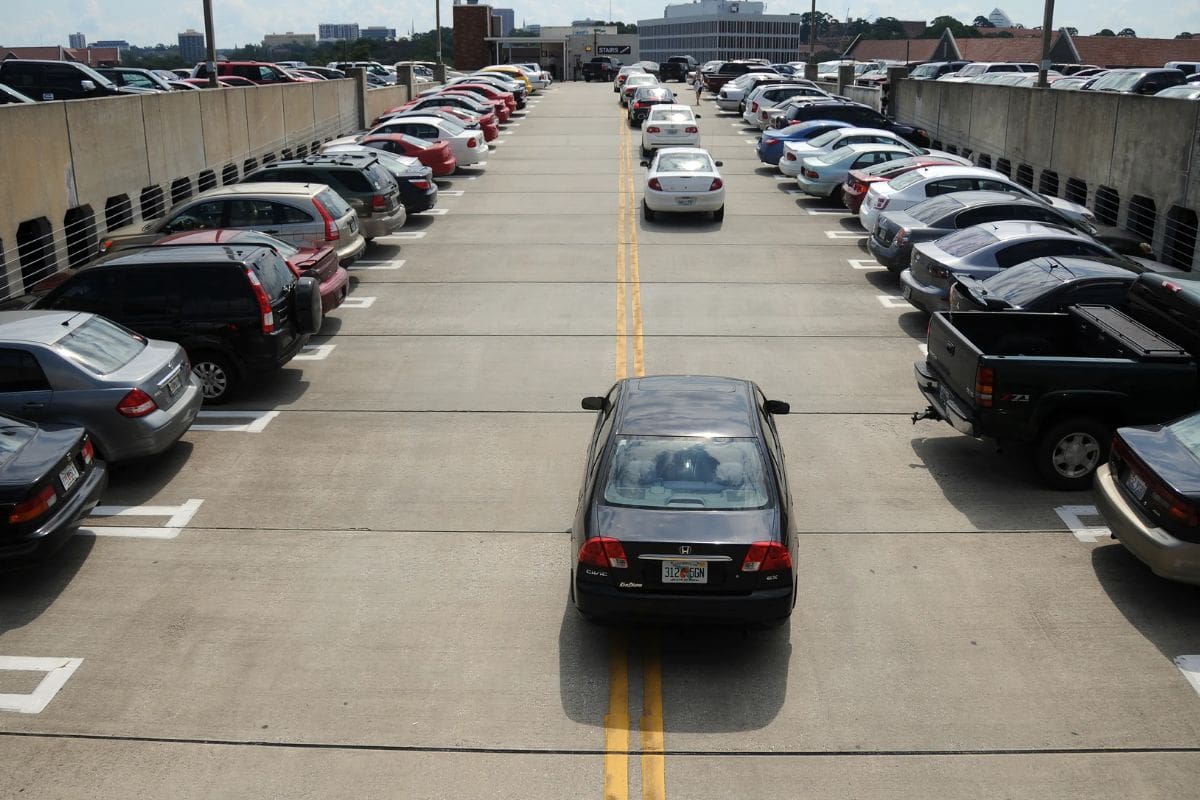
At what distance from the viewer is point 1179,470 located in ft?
26.6

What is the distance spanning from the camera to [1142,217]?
21547 millimetres

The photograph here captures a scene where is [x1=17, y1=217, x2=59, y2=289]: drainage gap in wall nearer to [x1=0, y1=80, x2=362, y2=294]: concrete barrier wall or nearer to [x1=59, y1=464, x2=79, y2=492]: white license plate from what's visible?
[x1=0, y1=80, x2=362, y2=294]: concrete barrier wall

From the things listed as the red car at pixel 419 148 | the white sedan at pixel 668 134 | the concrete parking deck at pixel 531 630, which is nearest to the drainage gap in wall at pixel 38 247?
the concrete parking deck at pixel 531 630

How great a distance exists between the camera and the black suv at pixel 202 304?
491 inches

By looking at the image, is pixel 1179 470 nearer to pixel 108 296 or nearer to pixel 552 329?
pixel 552 329

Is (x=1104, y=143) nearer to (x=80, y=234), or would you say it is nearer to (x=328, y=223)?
(x=328, y=223)

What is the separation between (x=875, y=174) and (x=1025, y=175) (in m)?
7.86

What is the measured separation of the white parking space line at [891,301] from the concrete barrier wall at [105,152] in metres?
12.7

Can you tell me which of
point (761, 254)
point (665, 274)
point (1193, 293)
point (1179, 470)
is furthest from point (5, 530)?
point (761, 254)

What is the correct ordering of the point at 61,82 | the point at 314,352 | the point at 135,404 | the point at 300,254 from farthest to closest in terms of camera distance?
the point at 61,82, the point at 300,254, the point at 314,352, the point at 135,404

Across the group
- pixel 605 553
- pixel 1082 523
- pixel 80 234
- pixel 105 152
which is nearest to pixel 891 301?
pixel 1082 523

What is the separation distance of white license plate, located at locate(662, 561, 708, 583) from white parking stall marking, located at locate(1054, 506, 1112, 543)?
3849mm

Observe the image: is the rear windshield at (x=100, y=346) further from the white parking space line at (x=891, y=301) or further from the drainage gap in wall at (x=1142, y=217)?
the drainage gap in wall at (x=1142, y=217)

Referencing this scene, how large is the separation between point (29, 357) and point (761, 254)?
42.5 ft
